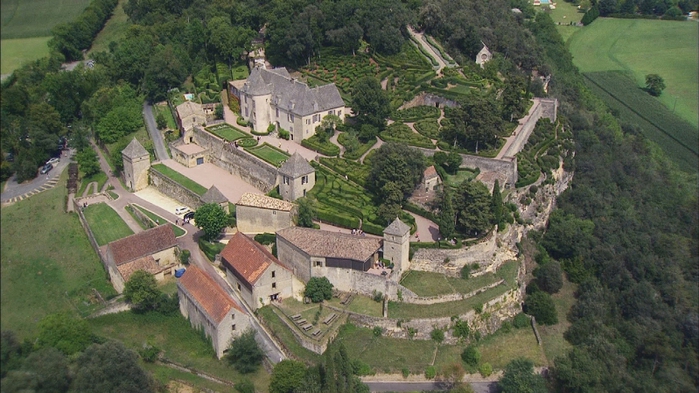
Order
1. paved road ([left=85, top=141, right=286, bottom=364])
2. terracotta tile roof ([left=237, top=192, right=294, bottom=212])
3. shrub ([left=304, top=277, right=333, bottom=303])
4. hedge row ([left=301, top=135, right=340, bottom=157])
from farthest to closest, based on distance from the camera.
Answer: hedge row ([left=301, top=135, right=340, bottom=157]), terracotta tile roof ([left=237, top=192, right=294, bottom=212]), shrub ([left=304, top=277, right=333, bottom=303]), paved road ([left=85, top=141, right=286, bottom=364])

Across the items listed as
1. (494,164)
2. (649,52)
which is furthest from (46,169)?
(649,52)

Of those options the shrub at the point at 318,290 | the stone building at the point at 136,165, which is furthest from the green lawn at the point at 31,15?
the shrub at the point at 318,290

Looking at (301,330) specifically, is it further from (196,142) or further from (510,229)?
(196,142)

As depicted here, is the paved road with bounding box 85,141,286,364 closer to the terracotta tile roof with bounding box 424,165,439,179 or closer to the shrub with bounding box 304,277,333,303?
the shrub with bounding box 304,277,333,303

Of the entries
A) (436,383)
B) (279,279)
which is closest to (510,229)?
(436,383)

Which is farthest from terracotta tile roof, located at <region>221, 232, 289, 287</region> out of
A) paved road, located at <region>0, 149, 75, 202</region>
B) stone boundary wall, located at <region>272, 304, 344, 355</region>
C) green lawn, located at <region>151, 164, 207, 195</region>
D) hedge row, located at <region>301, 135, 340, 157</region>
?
paved road, located at <region>0, 149, 75, 202</region>
